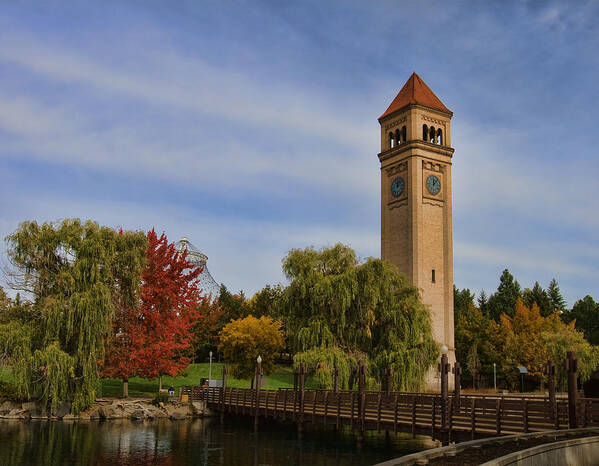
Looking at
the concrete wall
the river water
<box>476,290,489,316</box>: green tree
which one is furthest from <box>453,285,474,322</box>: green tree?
the concrete wall

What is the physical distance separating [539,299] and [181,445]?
7484 centimetres

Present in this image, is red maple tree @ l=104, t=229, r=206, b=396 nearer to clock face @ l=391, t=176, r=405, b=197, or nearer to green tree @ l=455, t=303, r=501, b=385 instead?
clock face @ l=391, t=176, r=405, b=197

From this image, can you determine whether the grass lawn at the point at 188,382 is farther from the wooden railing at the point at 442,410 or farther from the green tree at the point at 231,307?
the wooden railing at the point at 442,410

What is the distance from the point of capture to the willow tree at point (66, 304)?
36.1m

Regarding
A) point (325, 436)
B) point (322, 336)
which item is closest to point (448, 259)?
point (322, 336)

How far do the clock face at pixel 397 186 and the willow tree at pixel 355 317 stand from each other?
1895 cm

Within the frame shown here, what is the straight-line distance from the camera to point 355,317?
40.2 m

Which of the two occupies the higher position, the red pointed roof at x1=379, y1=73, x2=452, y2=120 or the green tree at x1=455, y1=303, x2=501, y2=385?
the red pointed roof at x1=379, y1=73, x2=452, y2=120

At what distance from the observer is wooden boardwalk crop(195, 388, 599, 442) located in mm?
21859

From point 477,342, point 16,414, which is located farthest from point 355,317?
point 477,342

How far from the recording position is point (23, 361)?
35.8 metres

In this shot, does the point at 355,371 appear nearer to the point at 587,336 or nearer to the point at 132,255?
the point at 132,255

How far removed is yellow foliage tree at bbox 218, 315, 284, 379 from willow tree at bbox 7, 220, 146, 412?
15785 mm

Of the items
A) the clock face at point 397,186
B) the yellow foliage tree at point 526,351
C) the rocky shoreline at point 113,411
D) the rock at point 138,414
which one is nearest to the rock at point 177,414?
the rocky shoreline at point 113,411
